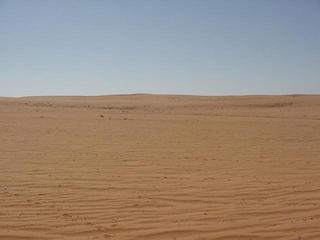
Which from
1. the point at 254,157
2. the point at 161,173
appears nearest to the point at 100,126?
the point at 254,157

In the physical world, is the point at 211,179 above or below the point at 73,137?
below

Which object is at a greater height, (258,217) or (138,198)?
(138,198)

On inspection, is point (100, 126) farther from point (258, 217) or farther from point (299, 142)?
point (258, 217)

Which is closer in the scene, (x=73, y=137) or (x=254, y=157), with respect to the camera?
(x=254, y=157)

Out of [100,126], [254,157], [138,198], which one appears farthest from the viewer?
[100,126]

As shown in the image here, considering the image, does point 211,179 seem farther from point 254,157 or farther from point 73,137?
point 73,137

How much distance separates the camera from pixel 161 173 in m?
7.00

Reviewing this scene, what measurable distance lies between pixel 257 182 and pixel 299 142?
5.29 meters

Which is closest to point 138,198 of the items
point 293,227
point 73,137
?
point 293,227

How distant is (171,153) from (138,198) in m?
3.72

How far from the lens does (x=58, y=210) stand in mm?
4945

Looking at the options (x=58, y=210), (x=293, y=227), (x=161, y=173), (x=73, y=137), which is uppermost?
(x=73, y=137)

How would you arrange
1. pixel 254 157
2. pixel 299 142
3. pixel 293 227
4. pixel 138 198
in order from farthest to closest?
pixel 299 142, pixel 254 157, pixel 138 198, pixel 293 227

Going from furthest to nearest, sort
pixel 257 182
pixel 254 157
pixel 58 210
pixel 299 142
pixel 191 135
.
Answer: pixel 191 135, pixel 299 142, pixel 254 157, pixel 257 182, pixel 58 210
